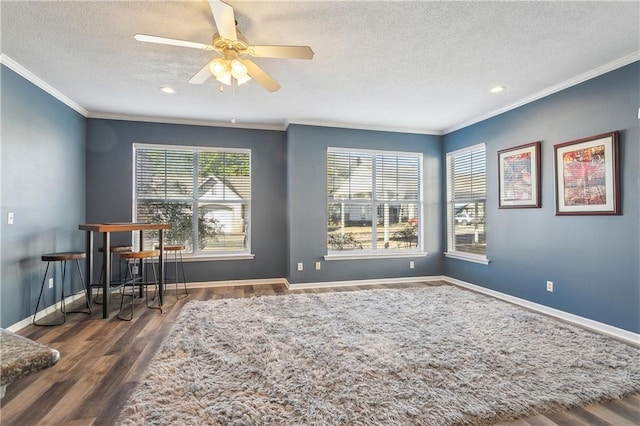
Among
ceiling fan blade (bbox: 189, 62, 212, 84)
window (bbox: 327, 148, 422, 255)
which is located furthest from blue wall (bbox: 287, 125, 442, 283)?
ceiling fan blade (bbox: 189, 62, 212, 84)

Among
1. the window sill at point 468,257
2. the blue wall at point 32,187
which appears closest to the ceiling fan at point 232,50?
the blue wall at point 32,187

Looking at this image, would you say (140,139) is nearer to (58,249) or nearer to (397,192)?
(58,249)

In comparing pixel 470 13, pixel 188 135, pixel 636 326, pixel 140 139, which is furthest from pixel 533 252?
pixel 140 139

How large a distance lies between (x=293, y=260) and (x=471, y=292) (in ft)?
8.60

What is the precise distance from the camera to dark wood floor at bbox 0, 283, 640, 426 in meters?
1.77

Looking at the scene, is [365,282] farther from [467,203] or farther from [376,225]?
[467,203]

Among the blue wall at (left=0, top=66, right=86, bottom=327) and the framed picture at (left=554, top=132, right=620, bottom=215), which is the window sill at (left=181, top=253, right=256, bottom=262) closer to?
the blue wall at (left=0, top=66, right=86, bottom=327)

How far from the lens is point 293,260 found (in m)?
4.77

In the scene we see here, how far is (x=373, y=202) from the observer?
529 centimetres

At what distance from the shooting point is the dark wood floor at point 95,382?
1.77 meters

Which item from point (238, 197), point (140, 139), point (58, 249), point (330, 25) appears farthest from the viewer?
point (238, 197)

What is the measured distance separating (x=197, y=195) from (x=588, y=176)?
495cm

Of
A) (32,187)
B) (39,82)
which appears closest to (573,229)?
(32,187)

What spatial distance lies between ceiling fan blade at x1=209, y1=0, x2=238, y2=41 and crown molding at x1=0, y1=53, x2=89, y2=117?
235 cm
